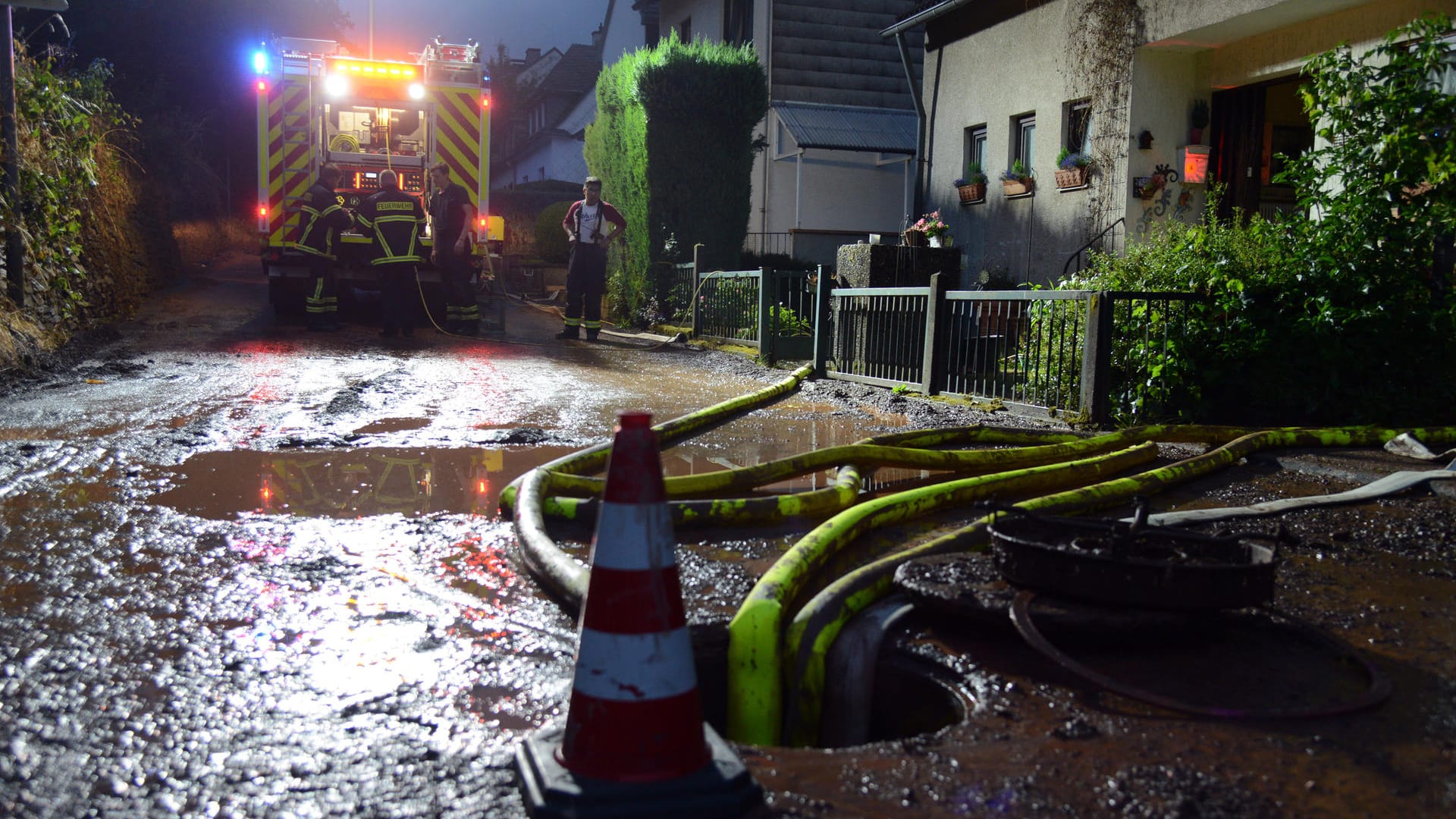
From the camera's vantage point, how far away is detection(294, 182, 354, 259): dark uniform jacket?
1234cm

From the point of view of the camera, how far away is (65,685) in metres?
2.56

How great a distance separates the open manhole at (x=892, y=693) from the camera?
266cm

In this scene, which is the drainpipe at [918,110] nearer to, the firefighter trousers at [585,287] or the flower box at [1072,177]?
the flower box at [1072,177]

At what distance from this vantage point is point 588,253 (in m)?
13.2

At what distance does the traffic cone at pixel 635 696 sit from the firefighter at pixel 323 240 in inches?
444

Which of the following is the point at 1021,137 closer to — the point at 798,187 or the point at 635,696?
the point at 798,187

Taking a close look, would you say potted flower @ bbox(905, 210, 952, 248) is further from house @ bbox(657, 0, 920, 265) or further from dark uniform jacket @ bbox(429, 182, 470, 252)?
house @ bbox(657, 0, 920, 265)

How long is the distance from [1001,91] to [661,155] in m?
5.07

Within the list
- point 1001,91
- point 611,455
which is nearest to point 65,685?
point 611,455

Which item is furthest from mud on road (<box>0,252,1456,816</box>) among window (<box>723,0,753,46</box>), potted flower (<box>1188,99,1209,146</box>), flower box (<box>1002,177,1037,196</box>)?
window (<box>723,0,753,46</box>)

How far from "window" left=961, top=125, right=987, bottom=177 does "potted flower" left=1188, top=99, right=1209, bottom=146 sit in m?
3.85

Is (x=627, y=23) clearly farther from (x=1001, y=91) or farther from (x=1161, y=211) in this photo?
(x=1161, y=211)

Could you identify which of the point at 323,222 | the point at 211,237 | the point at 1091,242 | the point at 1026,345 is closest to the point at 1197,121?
the point at 1091,242

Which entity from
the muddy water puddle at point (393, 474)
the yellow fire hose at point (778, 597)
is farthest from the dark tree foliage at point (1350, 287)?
the yellow fire hose at point (778, 597)
